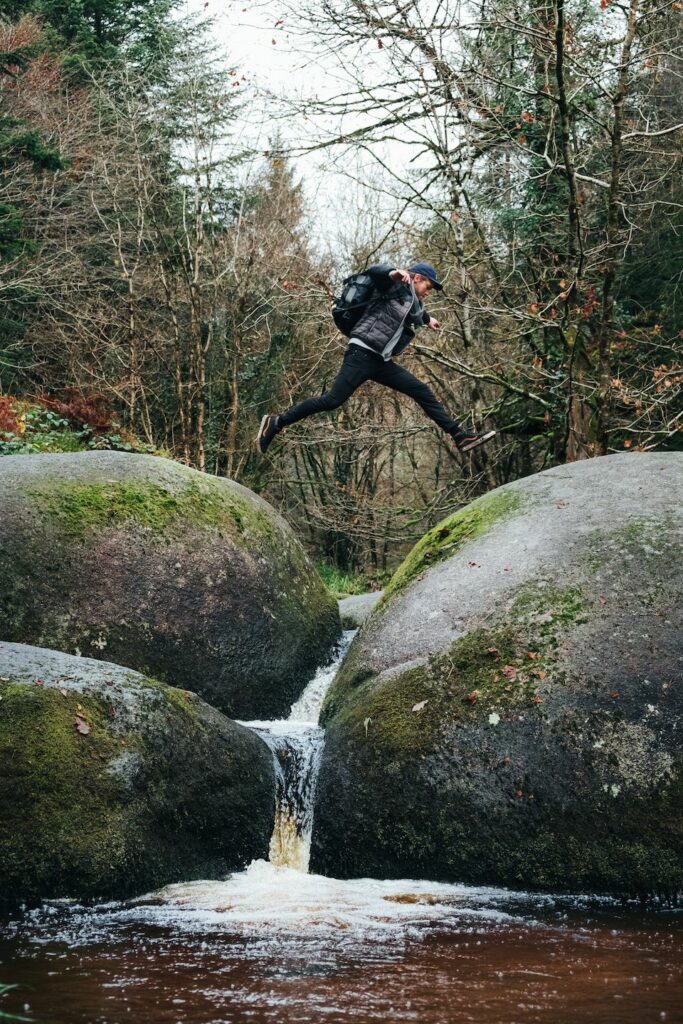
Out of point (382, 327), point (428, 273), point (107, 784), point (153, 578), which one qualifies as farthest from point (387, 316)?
point (107, 784)

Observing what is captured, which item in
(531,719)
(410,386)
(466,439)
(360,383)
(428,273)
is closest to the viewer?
(531,719)

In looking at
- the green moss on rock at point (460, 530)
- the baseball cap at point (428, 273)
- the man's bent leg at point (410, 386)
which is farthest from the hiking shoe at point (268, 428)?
the baseball cap at point (428, 273)

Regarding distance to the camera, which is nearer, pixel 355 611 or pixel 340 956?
pixel 340 956

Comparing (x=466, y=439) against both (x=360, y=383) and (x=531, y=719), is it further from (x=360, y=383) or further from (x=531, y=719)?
(x=531, y=719)

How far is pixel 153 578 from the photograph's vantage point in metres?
9.38

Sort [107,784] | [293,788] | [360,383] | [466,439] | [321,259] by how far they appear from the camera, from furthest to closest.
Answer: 1. [321,259]
2. [466,439]
3. [360,383]
4. [293,788]
5. [107,784]

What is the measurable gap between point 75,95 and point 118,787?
921 inches

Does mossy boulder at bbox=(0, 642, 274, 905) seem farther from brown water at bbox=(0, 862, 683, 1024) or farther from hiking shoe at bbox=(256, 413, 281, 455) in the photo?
hiking shoe at bbox=(256, 413, 281, 455)

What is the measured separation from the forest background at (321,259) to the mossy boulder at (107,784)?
7.73 metres

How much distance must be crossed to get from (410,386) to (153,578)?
2979 mm

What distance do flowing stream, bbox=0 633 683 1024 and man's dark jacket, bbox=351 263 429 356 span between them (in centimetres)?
461

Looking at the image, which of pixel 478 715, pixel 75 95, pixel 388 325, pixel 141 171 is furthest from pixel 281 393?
pixel 478 715

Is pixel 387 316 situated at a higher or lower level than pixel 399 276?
lower

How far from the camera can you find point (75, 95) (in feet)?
85.1
